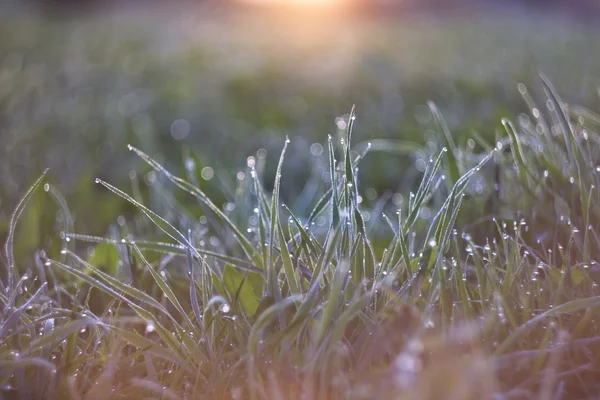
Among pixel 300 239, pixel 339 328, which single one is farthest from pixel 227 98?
pixel 339 328

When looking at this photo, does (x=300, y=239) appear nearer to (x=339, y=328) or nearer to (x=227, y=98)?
(x=339, y=328)

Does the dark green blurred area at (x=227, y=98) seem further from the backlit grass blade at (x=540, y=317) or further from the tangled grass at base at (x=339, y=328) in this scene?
the backlit grass blade at (x=540, y=317)

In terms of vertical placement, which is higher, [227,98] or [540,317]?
[540,317]

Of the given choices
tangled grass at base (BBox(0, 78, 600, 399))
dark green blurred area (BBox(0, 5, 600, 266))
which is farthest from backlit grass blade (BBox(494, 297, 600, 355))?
dark green blurred area (BBox(0, 5, 600, 266))

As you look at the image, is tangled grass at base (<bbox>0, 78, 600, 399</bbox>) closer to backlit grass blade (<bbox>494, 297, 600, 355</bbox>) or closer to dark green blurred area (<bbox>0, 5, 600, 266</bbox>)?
backlit grass blade (<bbox>494, 297, 600, 355</bbox>)

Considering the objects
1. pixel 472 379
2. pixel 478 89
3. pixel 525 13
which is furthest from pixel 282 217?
pixel 525 13

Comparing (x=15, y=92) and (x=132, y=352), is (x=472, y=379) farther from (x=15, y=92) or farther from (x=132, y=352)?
(x=15, y=92)

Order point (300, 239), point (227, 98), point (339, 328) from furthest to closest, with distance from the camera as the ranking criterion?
point (227, 98)
point (300, 239)
point (339, 328)
